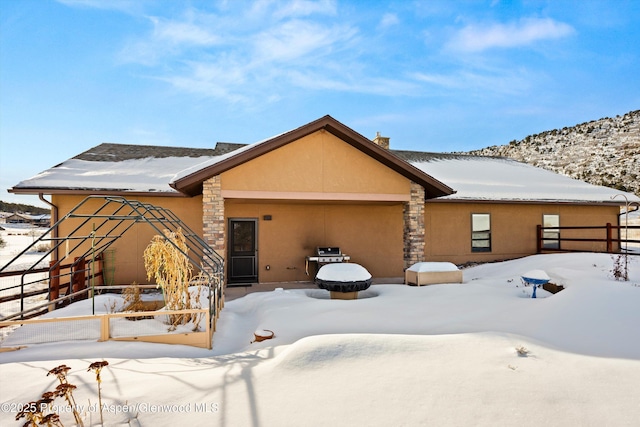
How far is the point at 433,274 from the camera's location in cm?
991

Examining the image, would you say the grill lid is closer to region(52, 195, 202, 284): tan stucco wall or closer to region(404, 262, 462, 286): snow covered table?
region(404, 262, 462, 286): snow covered table

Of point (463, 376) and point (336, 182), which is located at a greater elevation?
point (336, 182)

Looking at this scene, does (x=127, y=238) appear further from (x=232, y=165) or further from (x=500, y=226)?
(x=500, y=226)

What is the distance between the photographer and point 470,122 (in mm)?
33812

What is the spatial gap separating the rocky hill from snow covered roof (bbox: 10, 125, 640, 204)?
24423 mm

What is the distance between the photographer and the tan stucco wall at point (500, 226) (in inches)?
536

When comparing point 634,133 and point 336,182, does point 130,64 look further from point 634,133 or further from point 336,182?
point 634,133

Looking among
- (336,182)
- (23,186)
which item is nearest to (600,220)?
(336,182)

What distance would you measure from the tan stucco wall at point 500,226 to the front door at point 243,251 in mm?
6344

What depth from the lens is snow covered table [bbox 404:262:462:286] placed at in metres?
9.84

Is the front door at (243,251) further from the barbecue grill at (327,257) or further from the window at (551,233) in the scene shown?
the window at (551,233)

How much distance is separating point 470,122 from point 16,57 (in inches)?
1297

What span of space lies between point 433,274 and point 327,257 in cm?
339

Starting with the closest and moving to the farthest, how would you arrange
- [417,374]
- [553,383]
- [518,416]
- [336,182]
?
[518,416]
[553,383]
[417,374]
[336,182]
